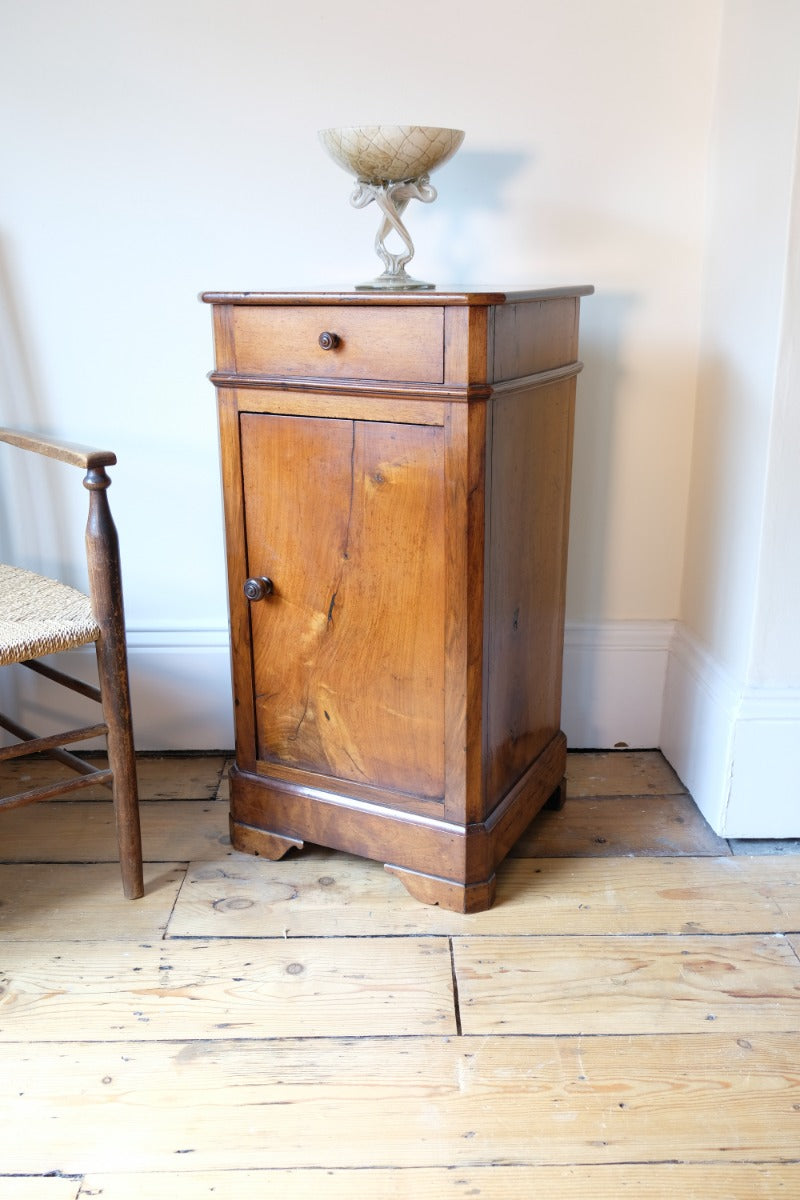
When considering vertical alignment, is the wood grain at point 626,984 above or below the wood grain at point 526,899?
above

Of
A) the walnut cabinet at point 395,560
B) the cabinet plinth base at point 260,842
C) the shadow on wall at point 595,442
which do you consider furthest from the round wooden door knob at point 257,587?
the shadow on wall at point 595,442

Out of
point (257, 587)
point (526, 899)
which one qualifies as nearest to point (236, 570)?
point (257, 587)

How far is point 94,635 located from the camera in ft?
4.62

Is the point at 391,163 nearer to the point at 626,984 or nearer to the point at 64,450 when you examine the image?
the point at 64,450

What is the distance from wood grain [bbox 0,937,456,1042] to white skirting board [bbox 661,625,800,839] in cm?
56

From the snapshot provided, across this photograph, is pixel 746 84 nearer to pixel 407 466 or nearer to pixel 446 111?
pixel 446 111

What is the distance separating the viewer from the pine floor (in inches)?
42.8

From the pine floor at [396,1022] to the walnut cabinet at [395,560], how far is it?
122 mm

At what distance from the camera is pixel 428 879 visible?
150 cm

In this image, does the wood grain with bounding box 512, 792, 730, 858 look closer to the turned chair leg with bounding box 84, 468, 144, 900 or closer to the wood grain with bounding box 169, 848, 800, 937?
the wood grain with bounding box 169, 848, 800, 937

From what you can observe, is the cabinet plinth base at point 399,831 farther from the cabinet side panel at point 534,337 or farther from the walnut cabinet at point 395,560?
the cabinet side panel at point 534,337

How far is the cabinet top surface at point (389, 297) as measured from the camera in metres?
1.23

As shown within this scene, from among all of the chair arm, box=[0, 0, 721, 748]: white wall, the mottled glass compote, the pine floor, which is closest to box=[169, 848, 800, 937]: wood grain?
the pine floor

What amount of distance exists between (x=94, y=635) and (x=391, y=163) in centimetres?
78
